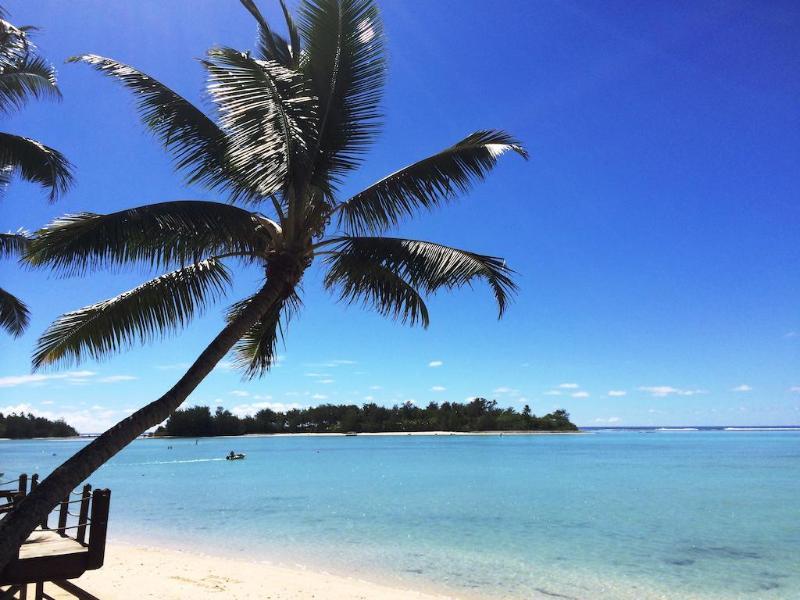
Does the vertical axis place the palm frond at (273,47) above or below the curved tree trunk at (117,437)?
above

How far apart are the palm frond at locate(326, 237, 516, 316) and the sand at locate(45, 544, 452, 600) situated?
5.33 m

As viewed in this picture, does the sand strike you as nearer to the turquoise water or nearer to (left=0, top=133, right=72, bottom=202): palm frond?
the turquoise water

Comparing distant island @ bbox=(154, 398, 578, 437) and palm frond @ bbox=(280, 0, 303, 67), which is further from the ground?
palm frond @ bbox=(280, 0, 303, 67)

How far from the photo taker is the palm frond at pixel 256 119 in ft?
18.6

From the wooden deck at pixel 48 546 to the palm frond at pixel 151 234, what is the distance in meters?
2.55

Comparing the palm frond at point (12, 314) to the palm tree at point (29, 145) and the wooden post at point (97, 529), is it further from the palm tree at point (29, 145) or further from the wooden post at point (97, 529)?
the wooden post at point (97, 529)

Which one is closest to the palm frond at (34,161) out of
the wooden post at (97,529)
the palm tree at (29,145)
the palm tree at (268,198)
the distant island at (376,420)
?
the palm tree at (29,145)

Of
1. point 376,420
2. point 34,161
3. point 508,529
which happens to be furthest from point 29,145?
point 376,420

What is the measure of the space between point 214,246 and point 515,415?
400 ft

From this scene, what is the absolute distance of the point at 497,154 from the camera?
6.84 m

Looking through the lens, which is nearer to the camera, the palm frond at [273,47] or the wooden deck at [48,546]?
the wooden deck at [48,546]

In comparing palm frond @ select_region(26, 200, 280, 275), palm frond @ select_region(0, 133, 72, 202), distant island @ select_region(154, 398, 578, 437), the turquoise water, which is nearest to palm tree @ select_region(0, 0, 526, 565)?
palm frond @ select_region(26, 200, 280, 275)

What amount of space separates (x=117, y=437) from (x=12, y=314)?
1215 centimetres

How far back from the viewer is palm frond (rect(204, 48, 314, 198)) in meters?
5.66
